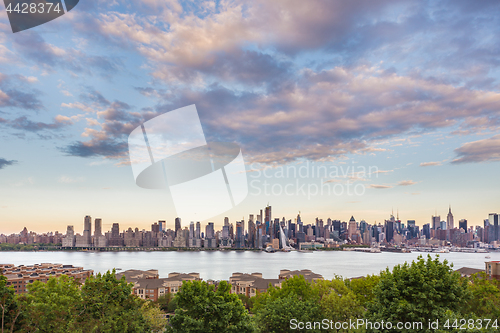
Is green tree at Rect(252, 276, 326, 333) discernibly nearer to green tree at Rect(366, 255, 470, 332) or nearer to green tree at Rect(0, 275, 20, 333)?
green tree at Rect(366, 255, 470, 332)

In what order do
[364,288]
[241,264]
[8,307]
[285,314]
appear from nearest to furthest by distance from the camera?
1. [8,307]
2. [285,314]
3. [364,288]
4. [241,264]

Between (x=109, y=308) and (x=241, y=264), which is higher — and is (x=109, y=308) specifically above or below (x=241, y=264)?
above

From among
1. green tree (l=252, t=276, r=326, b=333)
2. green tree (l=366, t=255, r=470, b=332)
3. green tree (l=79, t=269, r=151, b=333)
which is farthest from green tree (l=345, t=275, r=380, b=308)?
green tree (l=79, t=269, r=151, b=333)

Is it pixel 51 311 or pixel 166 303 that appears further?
pixel 166 303

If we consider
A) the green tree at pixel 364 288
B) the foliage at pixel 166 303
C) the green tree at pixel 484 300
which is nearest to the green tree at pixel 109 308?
the green tree at pixel 364 288

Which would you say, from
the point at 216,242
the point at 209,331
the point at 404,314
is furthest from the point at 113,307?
the point at 216,242

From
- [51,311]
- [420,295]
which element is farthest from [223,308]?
[51,311]

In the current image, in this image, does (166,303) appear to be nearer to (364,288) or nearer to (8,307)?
(364,288)
